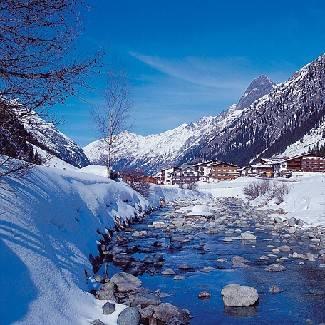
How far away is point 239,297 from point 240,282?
2.99 m

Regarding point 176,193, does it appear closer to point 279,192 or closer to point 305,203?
point 279,192

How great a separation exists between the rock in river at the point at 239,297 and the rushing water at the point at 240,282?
213 mm

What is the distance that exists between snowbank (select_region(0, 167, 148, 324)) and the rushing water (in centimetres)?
299

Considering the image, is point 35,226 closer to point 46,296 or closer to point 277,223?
point 46,296

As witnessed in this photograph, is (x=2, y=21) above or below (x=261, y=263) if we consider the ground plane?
above

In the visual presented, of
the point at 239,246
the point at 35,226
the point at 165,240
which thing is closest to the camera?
the point at 35,226

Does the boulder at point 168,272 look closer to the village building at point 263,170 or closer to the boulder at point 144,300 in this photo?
the boulder at point 144,300

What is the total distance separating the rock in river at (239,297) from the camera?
13031 millimetres

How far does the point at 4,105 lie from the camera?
780 cm

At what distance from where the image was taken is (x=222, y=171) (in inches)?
7338

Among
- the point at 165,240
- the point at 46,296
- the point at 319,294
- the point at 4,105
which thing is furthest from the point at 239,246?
the point at 4,105

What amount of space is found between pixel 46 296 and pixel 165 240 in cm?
1798

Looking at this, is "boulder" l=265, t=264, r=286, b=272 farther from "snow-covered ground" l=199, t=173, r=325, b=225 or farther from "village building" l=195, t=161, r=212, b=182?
Result: "village building" l=195, t=161, r=212, b=182

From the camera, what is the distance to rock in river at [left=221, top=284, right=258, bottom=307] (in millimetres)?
13031
